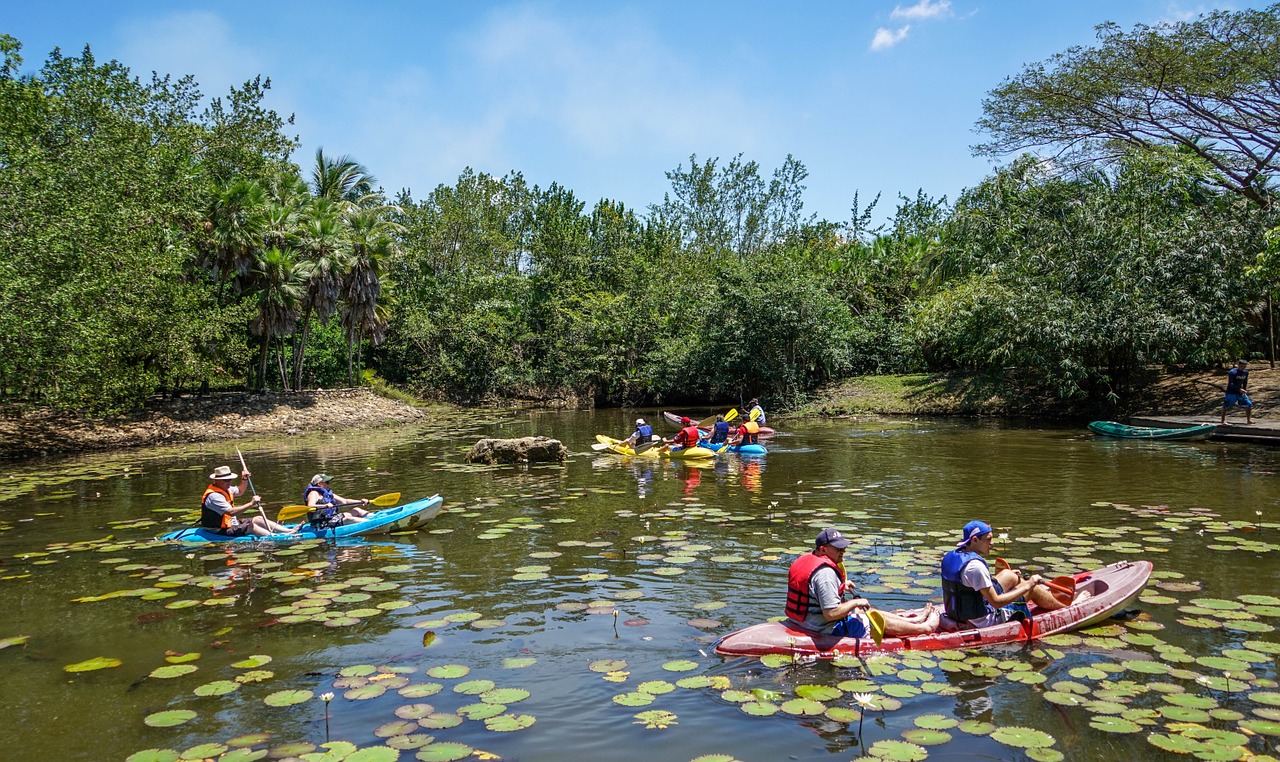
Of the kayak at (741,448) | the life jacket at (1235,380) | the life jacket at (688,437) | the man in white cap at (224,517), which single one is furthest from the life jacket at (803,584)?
the life jacket at (1235,380)

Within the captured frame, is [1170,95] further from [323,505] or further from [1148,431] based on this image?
[323,505]

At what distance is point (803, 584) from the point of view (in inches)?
247

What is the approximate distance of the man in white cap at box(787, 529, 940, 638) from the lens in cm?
612

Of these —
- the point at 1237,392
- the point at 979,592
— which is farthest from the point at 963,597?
the point at 1237,392

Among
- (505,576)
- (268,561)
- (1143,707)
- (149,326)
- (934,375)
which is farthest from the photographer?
(934,375)

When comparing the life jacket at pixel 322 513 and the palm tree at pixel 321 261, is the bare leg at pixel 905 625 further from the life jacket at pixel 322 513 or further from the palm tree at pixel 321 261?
the palm tree at pixel 321 261

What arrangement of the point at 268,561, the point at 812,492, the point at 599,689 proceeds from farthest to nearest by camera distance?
the point at 812,492, the point at 268,561, the point at 599,689

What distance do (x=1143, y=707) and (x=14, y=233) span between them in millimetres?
22777

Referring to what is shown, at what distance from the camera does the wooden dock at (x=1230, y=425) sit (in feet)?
59.0

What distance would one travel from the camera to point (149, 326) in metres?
23.6

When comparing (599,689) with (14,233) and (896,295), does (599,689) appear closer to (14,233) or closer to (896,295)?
(14,233)

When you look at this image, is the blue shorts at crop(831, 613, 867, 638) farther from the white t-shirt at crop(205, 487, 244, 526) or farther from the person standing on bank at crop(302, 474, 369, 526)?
the white t-shirt at crop(205, 487, 244, 526)

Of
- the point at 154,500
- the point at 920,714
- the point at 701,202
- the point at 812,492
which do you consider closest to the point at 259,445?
the point at 154,500

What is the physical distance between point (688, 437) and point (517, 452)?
4221 millimetres
